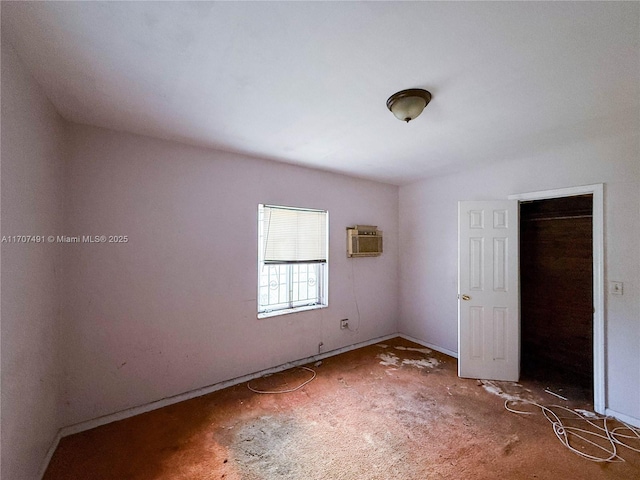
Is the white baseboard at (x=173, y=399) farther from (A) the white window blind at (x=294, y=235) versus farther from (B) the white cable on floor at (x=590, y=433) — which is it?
(B) the white cable on floor at (x=590, y=433)

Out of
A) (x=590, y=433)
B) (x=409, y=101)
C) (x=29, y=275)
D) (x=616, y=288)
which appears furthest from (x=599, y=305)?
(x=29, y=275)

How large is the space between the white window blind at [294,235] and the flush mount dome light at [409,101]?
182 centimetres

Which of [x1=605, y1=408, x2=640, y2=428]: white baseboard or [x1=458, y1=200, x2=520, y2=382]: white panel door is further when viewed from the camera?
[x1=458, y1=200, x2=520, y2=382]: white panel door

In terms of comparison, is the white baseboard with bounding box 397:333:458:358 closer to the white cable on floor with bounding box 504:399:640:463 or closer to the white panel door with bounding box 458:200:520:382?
the white panel door with bounding box 458:200:520:382

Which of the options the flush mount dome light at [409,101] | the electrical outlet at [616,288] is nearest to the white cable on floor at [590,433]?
the electrical outlet at [616,288]

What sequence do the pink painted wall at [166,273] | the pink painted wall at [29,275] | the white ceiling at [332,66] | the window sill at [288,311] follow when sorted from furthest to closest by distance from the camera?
the window sill at [288,311] → the pink painted wall at [166,273] → the pink painted wall at [29,275] → the white ceiling at [332,66]

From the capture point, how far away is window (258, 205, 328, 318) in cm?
311

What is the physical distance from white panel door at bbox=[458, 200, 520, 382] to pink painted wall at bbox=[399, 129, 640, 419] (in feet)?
1.52

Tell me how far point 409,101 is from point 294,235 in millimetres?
2037

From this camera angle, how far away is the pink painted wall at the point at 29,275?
130 cm

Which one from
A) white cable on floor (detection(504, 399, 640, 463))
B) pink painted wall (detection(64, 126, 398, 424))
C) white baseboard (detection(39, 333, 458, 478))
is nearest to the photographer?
white cable on floor (detection(504, 399, 640, 463))


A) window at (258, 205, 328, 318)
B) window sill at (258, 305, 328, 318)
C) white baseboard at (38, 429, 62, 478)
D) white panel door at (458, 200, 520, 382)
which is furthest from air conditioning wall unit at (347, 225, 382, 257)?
white baseboard at (38, 429, 62, 478)

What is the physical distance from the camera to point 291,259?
10.7 ft

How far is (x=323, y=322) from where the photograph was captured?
3514 millimetres
